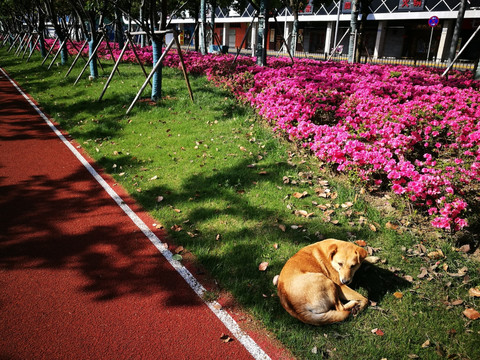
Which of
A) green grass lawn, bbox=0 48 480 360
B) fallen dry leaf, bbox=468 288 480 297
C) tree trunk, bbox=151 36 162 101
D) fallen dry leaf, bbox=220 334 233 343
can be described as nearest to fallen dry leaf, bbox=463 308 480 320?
green grass lawn, bbox=0 48 480 360

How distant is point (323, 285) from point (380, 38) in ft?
137

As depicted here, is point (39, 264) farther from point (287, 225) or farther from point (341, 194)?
point (341, 194)

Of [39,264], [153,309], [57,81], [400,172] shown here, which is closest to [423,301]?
[400,172]

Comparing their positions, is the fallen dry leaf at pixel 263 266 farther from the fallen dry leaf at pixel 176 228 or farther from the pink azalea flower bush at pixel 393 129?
the pink azalea flower bush at pixel 393 129

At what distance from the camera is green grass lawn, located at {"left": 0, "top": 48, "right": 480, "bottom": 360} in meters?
3.03

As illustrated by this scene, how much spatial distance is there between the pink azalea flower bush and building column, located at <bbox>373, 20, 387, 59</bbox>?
3244 centimetres

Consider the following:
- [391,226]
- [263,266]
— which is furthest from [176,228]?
[391,226]

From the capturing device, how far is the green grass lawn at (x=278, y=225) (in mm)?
3027

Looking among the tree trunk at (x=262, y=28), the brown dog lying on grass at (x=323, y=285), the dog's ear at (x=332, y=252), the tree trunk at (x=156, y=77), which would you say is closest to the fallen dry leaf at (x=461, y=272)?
the brown dog lying on grass at (x=323, y=285)

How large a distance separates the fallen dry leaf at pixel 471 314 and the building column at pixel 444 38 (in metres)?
36.7

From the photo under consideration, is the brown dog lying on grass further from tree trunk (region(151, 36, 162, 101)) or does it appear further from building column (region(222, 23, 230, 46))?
building column (region(222, 23, 230, 46))

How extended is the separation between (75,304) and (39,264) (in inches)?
38.1

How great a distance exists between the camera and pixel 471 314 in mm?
3182

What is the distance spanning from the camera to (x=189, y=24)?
6062 cm
